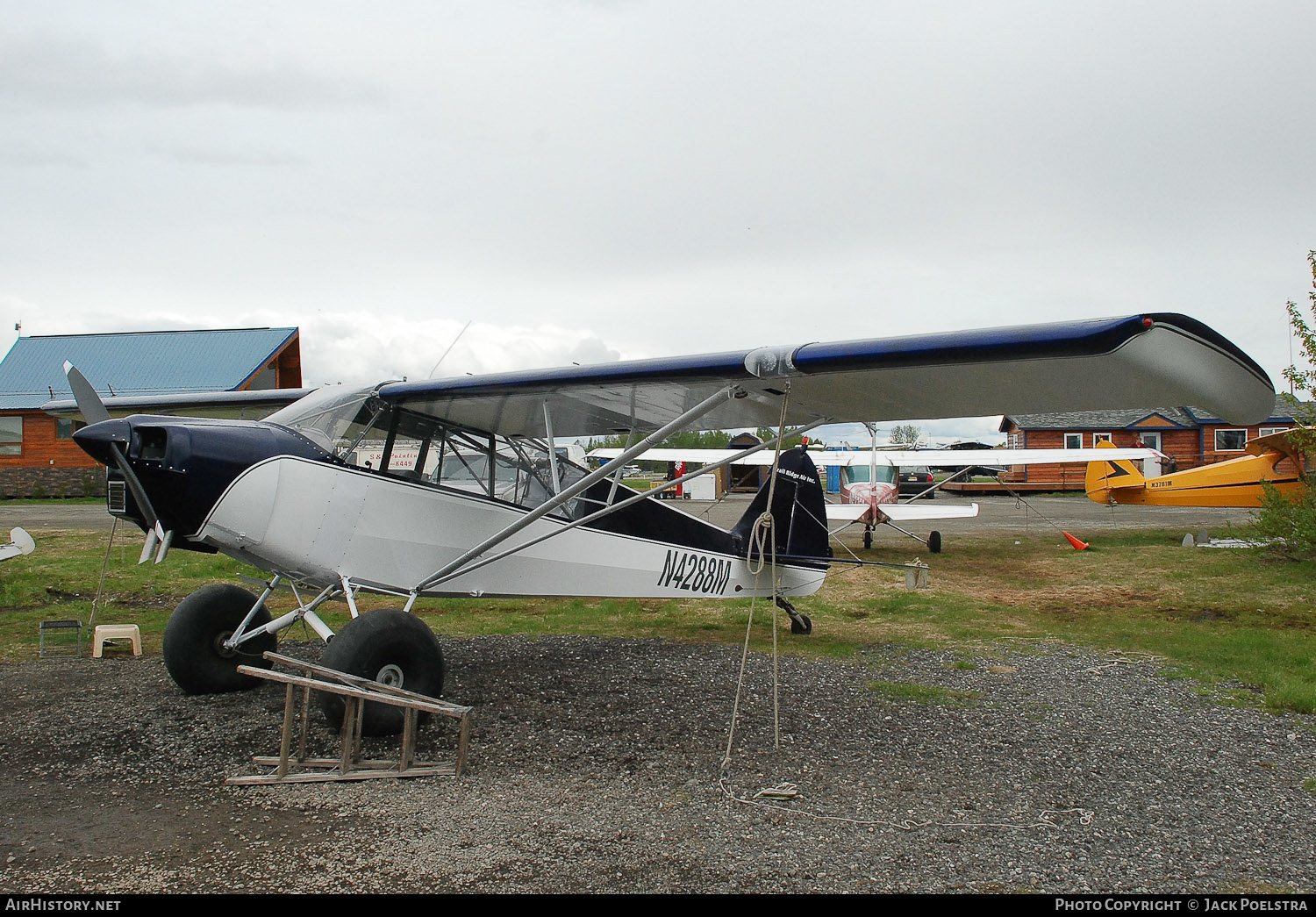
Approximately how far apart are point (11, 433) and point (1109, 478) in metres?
36.4

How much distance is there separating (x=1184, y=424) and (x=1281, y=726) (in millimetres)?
39452

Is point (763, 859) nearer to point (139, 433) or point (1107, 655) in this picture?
point (139, 433)

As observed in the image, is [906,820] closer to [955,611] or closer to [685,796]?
[685,796]

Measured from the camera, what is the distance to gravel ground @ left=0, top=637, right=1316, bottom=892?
135 inches

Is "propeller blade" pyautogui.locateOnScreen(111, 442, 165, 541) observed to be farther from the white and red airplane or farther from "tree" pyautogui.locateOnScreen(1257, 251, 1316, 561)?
"tree" pyautogui.locateOnScreen(1257, 251, 1316, 561)

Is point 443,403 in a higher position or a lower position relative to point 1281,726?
higher

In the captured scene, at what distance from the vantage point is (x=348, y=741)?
448 centimetres

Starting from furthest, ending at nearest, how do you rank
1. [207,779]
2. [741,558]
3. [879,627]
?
[879,627], [741,558], [207,779]

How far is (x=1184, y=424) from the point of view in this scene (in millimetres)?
39281

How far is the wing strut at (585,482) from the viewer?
5.05 meters

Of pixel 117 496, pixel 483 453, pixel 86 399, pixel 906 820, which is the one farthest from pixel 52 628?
pixel 906 820

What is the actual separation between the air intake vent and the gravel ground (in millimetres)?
1412

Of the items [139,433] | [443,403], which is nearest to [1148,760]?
[443,403]

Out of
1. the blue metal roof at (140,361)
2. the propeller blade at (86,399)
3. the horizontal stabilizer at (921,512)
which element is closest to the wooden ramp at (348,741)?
the propeller blade at (86,399)
